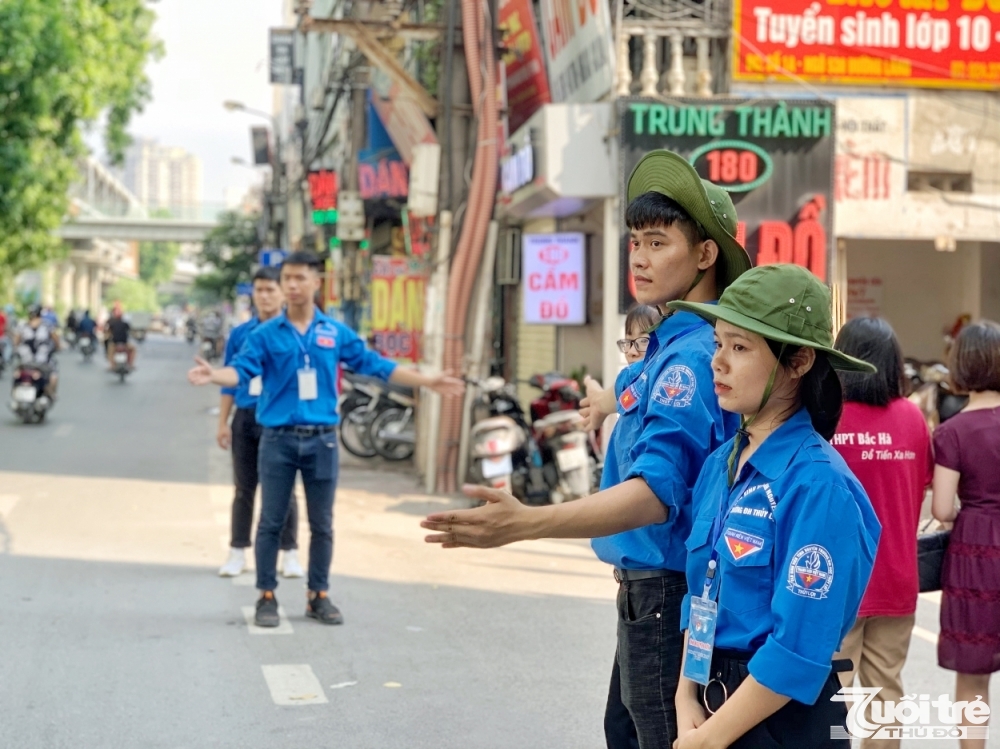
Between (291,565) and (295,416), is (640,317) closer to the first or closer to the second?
(295,416)

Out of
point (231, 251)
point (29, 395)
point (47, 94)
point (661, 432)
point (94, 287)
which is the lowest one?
point (29, 395)

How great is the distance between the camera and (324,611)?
275 inches

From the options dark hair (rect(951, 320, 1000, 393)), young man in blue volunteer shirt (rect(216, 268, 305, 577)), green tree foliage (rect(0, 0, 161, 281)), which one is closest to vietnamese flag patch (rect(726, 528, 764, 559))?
dark hair (rect(951, 320, 1000, 393))

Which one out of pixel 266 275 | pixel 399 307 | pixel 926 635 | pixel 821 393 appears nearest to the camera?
pixel 821 393

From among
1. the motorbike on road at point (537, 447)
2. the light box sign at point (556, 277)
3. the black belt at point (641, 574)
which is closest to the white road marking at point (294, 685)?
the black belt at point (641, 574)

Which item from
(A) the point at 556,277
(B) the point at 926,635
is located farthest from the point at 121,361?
(B) the point at 926,635

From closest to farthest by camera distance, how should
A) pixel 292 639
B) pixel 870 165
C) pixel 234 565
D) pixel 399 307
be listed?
pixel 292 639 < pixel 234 565 < pixel 870 165 < pixel 399 307

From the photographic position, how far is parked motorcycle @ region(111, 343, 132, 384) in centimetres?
2909

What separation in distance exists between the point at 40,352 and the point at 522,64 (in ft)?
28.6

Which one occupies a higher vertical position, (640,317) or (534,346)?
(640,317)

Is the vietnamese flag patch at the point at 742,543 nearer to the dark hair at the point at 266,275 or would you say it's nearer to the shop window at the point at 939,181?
the dark hair at the point at 266,275

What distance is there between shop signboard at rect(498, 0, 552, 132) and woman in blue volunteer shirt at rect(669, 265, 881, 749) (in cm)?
1159

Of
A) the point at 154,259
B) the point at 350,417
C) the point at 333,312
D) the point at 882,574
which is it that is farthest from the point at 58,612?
the point at 154,259

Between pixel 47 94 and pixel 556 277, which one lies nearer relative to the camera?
pixel 556 277
